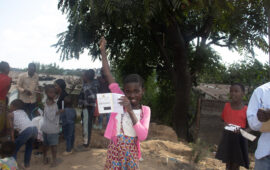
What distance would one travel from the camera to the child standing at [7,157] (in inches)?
130

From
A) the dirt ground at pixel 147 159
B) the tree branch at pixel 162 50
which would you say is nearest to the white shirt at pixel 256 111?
the dirt ground at pixel 147 159

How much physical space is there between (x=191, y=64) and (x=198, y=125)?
10.1 feet

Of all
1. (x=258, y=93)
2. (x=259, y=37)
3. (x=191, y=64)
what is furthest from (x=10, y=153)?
(x=191, y=64)

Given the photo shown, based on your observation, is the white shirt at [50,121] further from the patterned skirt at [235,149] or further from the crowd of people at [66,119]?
the patterned skirt at [235,149]

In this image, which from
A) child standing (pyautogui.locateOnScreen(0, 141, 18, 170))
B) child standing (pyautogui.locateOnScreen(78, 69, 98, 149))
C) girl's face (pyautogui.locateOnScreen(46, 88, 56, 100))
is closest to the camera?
child standing (pyautogui.locateOnScreen(0, 141, 18, 170))

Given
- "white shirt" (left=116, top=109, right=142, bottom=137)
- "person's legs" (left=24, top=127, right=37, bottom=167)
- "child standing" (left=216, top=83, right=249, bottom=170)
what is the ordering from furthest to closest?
"child standing" (left=216, top=83, right=249, bottom=170) < "person's legs" (left=24, top=127, right=37, bottom=167) < "white shirt" (left=116, top=109, right=142, bottom=137)

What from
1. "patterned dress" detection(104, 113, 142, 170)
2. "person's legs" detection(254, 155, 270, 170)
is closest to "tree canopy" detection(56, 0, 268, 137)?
"patterned dress" detection(104, 113, 142, 170)

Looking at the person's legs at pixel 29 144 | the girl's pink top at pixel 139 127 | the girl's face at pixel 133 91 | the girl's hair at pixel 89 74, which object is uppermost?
the girl's hair at pixel 89 74

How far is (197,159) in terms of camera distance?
17.1 ft

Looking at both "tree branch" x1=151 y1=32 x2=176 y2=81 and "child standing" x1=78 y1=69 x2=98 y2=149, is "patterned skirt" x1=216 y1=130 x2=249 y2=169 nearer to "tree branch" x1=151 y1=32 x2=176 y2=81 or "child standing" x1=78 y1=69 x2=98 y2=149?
"child standing" x1=78 y1=69 x2=98 y2=149

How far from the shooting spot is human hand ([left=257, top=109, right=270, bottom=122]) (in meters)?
2.12

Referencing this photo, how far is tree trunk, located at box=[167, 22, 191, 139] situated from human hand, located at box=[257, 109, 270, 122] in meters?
6.05

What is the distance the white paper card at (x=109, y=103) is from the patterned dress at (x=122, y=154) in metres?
0.30

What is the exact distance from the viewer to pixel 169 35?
8.01 m
